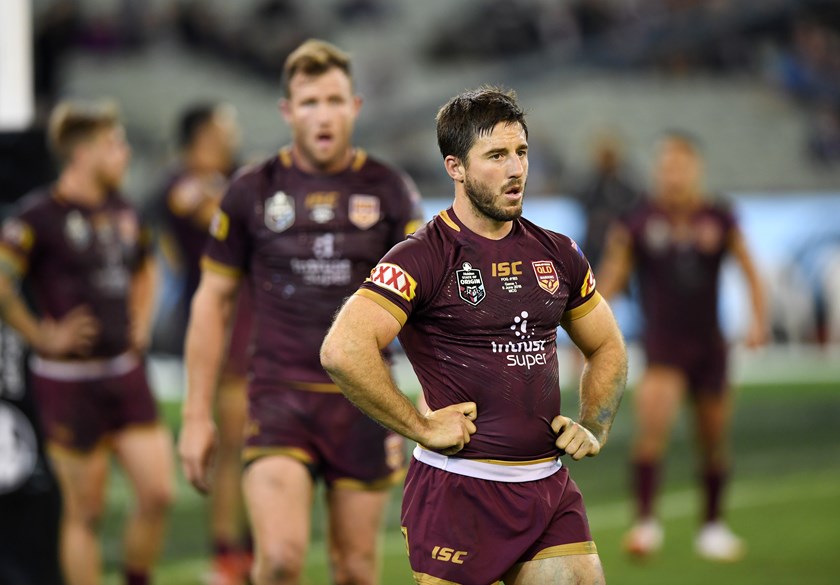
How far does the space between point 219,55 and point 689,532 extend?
648 inches

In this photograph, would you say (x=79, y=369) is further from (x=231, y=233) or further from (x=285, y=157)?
(x=285, y=157)

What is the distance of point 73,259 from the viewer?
728cm

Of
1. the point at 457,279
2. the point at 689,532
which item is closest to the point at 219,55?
the point at 689,532

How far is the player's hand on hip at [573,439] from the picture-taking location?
439cm

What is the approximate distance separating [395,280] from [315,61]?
1763 mm

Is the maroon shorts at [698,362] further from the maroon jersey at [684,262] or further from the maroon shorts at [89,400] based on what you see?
the maroon shorts at [89,400]

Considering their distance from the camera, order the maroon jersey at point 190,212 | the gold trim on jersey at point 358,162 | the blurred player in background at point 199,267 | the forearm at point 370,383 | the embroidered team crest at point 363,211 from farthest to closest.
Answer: the maroon jersey at point 190,212 → the blurred player in background at point 199,267 → the gold trim on jersey at point 358,162 → the embroidered team crest at point 363,211 → the forearm at point 370,383

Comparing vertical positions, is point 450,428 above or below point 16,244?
below

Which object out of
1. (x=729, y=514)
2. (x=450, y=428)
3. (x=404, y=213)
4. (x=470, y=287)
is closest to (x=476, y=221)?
(x=470, y=287)

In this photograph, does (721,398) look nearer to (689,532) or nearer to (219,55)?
(689,532)

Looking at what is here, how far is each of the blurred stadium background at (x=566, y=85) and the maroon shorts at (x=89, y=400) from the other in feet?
35.2

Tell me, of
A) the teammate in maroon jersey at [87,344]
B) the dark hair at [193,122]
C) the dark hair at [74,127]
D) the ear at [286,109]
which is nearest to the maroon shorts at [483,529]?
the ear at [286,109]

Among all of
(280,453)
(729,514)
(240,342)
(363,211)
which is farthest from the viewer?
(729,514)

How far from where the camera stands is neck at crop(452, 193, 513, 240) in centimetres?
441
